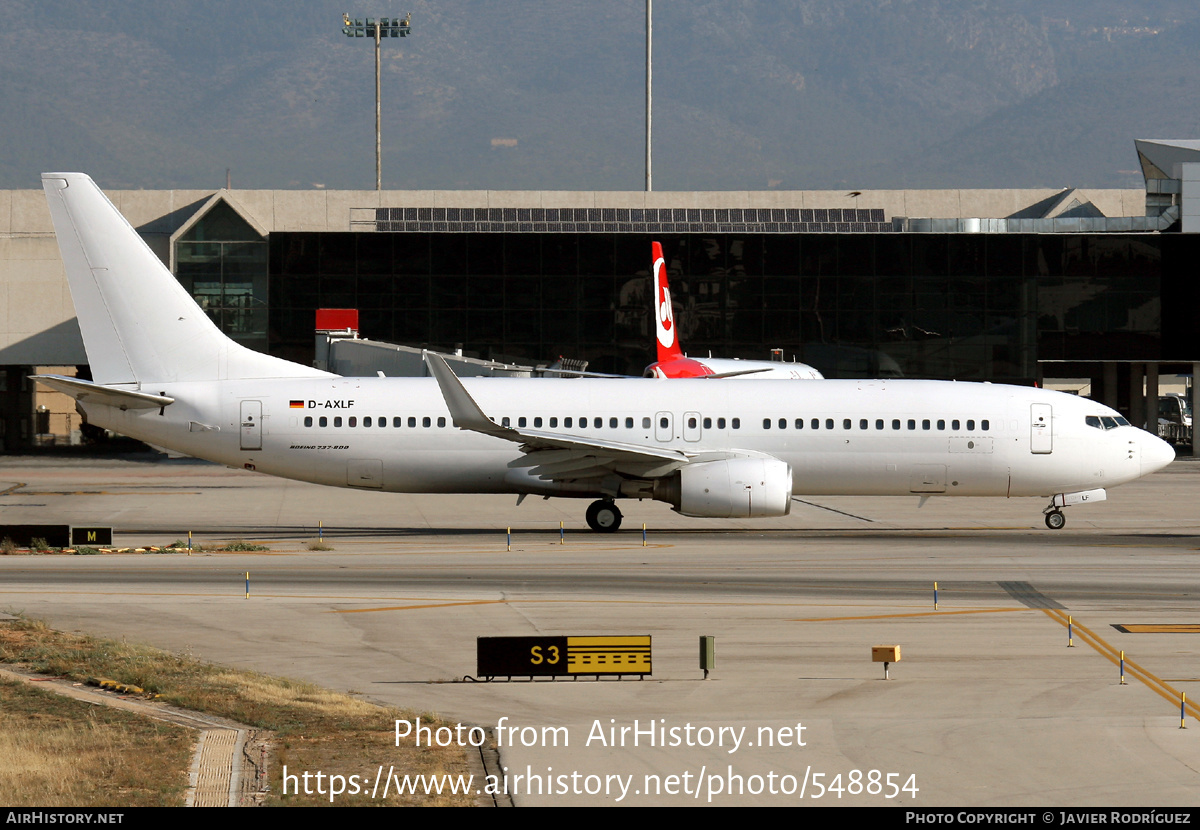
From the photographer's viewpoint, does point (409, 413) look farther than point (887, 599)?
Yes

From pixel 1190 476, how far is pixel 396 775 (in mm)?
56248

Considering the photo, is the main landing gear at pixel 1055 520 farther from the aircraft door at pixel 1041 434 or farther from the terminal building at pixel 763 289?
the terminal building at pixel 763 289

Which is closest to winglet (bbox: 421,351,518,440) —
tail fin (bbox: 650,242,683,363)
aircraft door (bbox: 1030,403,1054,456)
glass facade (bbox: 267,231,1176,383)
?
aircraft door (bbox: 1030,403,1054,456)

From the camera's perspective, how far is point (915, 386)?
3678 cm

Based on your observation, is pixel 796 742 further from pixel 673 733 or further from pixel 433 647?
pixel 433 647

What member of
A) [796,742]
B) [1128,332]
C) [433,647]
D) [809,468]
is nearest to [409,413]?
[809,468]

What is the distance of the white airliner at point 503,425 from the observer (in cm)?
3506

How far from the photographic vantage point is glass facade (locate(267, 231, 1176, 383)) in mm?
72500

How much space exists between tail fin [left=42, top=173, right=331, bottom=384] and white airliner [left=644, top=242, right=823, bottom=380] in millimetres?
25017

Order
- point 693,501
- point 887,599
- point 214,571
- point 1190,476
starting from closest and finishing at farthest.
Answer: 1. point 887,599
2. point 214,571
3. point 693,501
4. point 1190,476

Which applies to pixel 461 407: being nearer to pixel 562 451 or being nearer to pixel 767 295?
pixel 562 451

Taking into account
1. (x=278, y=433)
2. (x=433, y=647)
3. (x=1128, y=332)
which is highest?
(x=1128, y=332)

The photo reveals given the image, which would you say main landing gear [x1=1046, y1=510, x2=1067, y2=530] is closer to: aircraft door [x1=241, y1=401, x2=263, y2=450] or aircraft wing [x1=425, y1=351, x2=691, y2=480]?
aircraft wing [x1=425, y1=351, x2=691, y2=480]

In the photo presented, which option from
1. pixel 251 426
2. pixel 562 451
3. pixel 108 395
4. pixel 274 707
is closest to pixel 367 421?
pixel 251 426
